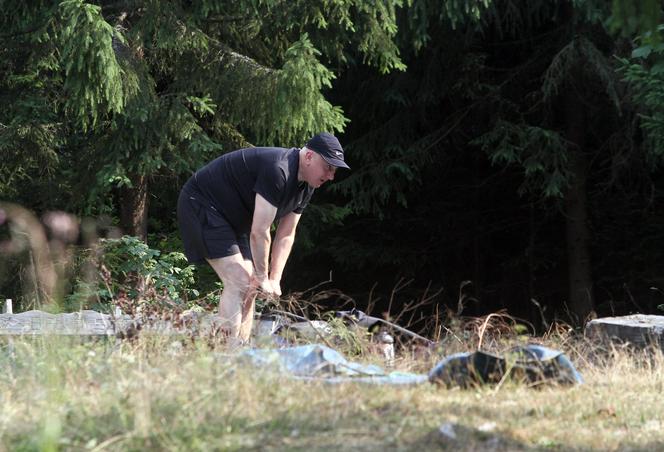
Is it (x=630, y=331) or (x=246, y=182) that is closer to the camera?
(x=246, y=182)

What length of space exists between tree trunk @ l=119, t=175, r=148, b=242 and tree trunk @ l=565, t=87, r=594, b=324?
19.4ft

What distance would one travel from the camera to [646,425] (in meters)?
3.98

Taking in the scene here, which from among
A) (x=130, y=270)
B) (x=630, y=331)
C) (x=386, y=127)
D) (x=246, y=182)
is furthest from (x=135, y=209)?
(x=630, y=331)

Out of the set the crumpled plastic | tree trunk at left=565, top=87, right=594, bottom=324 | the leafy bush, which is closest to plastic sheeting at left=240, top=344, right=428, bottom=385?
the crumpled plastic

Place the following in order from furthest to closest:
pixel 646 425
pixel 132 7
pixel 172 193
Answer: pixel 172 193, pixel 132 7, pixel 646 425

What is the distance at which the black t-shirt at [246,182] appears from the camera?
17.8 ft

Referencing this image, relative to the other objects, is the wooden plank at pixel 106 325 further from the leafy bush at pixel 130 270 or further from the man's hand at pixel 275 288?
the leafy bush at pixel 130 270

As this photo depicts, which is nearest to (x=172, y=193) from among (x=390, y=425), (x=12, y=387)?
(x=12, y=387)

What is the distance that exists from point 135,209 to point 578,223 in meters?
6.34

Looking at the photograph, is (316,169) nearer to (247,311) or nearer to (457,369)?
(247,311)

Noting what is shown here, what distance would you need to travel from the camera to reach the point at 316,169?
539 cm

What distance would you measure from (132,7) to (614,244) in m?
8.24

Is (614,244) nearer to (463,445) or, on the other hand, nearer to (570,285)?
(570,285)

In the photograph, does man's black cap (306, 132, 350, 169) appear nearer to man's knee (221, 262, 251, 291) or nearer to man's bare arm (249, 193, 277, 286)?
man's bare arm (249, 193, 277, 286)
